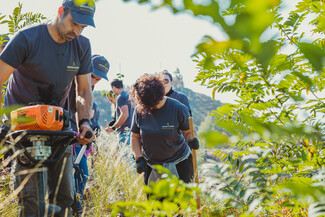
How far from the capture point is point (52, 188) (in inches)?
104

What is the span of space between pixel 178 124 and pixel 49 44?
191 centimetres

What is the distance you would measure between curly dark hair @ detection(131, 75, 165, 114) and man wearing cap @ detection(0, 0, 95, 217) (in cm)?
127

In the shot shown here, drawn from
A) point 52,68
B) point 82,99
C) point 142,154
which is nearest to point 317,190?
point 52,68

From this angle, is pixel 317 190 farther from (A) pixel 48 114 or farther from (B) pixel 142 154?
(B) pixel 142 154

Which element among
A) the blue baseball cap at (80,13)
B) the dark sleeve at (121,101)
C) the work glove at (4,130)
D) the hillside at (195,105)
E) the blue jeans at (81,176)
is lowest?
the hillside at (195,105)

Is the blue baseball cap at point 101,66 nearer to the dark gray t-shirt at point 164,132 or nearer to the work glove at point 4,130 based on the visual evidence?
the dark gray t-shirt at point 164,132

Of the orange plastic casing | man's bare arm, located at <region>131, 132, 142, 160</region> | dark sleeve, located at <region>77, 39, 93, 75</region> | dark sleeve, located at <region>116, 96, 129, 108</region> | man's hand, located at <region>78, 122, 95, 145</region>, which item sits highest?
dark sleeve, located at <region>77, 39, 93, 75</region>

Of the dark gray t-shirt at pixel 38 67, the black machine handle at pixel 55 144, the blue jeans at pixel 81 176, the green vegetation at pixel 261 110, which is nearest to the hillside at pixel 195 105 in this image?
the blue jeans at pixel 81 176

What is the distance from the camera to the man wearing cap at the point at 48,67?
2.41 meters

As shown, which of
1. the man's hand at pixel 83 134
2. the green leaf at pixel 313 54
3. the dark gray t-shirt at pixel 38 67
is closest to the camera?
the green leaf at pixel 313 54

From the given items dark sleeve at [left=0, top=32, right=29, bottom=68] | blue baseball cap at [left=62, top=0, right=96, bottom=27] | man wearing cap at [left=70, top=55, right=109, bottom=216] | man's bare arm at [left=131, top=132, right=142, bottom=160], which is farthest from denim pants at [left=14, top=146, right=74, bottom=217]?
man's bare arm at [left=131, top=132, right=142, bottom=160]

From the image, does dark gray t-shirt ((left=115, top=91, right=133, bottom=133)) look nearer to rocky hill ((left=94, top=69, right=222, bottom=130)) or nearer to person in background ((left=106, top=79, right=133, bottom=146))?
person in background ((left=106, top=79, right=133, bottom=146))

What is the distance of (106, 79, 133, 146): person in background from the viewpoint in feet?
20.4

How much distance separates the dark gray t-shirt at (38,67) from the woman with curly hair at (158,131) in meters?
1.41
